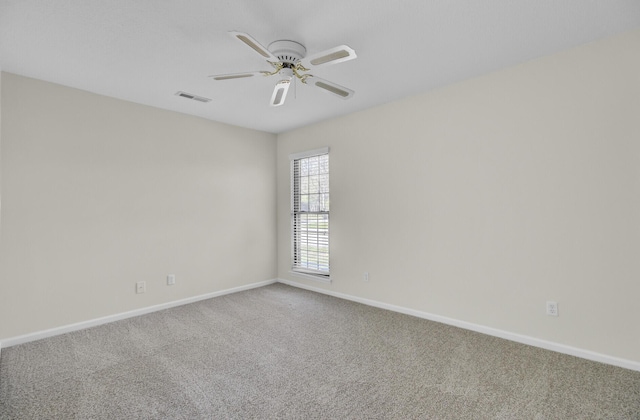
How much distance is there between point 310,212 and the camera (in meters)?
4.73

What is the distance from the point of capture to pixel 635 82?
2.28 meters

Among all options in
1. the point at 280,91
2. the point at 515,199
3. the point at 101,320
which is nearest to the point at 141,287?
the point at 101,320

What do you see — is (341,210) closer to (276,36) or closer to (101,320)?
(276,36)

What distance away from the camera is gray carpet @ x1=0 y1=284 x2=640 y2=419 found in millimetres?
1896

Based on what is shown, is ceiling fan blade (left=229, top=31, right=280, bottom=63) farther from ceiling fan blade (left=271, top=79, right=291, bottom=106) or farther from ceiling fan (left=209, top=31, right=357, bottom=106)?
ceiling fan blade (left=271, top=79, right=291, bottom=106)

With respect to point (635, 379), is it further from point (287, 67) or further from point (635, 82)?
point (287, 67)

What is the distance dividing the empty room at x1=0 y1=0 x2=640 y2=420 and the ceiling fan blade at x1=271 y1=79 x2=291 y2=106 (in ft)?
0.06

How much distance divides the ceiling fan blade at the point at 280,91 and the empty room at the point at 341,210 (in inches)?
0.7

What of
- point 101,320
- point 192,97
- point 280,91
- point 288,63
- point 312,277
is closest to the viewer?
→ point 288,63

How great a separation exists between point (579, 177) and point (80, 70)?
14.1 ft

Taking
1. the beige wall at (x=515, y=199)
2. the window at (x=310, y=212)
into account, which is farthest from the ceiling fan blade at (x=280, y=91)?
the window at (x=310, y=212)

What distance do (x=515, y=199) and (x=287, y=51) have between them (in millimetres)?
2314

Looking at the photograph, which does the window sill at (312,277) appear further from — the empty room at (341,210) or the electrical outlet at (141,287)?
the electrical outlet at (141,287)

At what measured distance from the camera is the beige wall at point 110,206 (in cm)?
291
